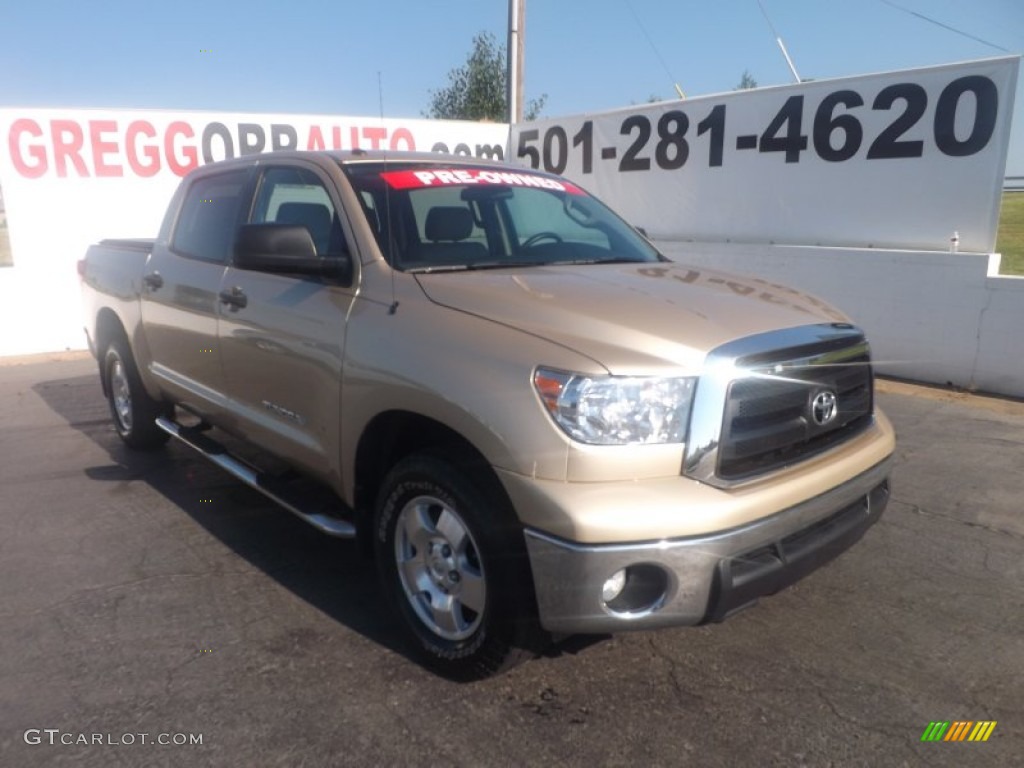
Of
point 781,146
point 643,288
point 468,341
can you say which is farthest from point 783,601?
point 781,146

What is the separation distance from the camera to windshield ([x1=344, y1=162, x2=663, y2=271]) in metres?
3.41

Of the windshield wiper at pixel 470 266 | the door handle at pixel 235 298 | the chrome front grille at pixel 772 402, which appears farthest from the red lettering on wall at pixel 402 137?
the chrome front grille at pixel 772 402

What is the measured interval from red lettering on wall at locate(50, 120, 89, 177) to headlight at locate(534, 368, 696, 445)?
9.75 meters

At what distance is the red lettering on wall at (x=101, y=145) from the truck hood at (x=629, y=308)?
8.84 meters

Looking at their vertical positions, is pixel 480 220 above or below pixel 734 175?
below

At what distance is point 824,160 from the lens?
8.73 m

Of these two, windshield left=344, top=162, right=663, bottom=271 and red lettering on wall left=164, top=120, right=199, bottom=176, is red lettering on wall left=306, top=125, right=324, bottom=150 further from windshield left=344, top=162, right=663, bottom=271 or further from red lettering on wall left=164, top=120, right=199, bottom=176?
windshield left=344, top=162, right=663, bottom=271

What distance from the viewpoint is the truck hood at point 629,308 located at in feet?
8.30

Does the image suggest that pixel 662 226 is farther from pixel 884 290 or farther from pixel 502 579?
pixel 502 579

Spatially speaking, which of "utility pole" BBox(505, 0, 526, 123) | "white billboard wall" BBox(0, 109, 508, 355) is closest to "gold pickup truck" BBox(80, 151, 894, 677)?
"white billboard wall" BBox(0, 109, 508, 355)

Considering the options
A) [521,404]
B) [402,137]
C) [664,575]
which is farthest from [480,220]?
[402,137]

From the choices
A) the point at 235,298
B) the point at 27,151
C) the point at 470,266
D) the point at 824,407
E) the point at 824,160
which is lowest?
the point at 824,407

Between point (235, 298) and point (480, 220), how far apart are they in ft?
4.10

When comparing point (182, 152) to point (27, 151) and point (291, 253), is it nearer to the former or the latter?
point (27, 151)
